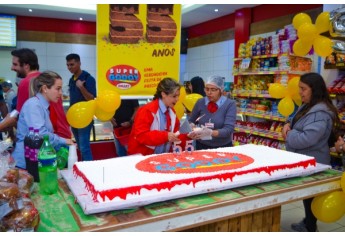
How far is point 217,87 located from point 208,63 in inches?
273

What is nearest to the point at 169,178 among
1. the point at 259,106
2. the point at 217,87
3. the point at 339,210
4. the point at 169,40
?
the point at 339,210

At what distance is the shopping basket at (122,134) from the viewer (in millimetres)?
3888

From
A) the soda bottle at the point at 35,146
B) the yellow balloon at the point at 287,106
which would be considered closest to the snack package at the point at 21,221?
the soda bottle at the point at 35,146

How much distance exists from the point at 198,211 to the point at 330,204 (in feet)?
4.27

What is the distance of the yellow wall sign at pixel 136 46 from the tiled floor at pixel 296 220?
82.2 inches

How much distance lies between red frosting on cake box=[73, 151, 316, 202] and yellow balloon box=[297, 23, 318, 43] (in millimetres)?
2092

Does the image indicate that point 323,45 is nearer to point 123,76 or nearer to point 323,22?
point 323,22

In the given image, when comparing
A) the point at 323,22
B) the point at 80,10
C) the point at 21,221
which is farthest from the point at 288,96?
the point at 80,10

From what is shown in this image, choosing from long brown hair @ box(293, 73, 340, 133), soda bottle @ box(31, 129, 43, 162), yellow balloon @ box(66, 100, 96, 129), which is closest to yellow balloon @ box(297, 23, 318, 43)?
long brown hair @ box(293, 73, 340, 133)

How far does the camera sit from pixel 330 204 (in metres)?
2.40

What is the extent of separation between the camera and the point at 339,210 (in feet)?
8.09

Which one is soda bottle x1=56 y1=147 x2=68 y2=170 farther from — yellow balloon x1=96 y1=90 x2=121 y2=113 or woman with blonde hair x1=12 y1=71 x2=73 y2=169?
yellow balloon x1=96 y1=90 x2=121 y2=113

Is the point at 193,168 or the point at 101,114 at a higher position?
the point at 101,114
